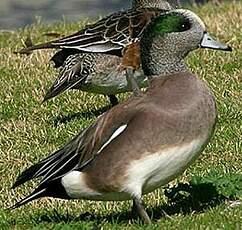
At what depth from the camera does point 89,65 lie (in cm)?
679

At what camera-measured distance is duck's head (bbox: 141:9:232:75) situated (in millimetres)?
4504

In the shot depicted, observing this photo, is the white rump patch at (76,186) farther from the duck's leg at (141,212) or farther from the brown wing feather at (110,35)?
the brown wing feather at (110,35)

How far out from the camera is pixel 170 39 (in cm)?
450

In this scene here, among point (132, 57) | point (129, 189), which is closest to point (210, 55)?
point (132, 57)

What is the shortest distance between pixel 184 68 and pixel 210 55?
362 cm

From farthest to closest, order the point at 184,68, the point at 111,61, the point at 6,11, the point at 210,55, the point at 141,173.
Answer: the point at 6,11 → the point at 210,55 → the point at 111,61 → the point at 184,68 → the point at 141,173

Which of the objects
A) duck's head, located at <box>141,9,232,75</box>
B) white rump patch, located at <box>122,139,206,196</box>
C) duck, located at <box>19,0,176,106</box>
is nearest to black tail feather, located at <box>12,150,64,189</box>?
white rump patch, located at <box>122,139,206,196</box>

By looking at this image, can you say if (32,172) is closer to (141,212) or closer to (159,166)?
(141,212)

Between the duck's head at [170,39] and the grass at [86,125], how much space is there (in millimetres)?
646

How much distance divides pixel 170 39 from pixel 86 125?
7.33 feet

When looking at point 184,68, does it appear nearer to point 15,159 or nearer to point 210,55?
point 15,159

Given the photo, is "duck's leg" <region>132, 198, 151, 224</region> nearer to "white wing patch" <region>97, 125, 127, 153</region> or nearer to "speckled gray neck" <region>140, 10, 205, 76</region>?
"white wing patch" <region>97, 125, 127, 153</region>

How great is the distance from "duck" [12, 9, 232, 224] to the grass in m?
0.20

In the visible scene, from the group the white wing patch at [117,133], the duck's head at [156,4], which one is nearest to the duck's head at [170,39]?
the white wing patch at [117,133]
